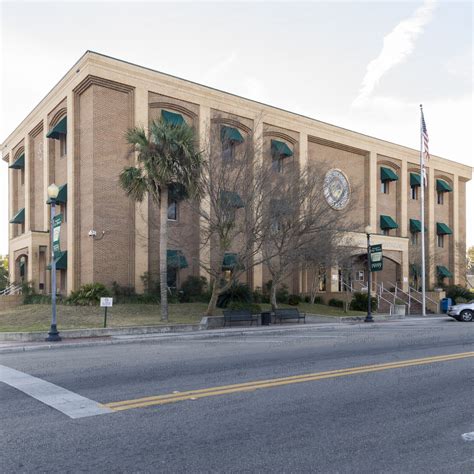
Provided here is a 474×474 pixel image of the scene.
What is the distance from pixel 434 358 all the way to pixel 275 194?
44.0 ft

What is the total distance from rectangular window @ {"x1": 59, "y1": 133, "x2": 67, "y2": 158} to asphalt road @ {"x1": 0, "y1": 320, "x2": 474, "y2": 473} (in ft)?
74.3

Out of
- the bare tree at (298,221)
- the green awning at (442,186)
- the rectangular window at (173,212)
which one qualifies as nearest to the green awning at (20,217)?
the rectangular window at (173,212)

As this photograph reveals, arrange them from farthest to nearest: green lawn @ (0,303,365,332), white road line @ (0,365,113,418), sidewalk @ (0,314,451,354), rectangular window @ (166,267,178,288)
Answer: rectangular window @ (166,267,178,288), green lawn @ (0,303,365,332), sidewalk @ (0,314,451,354), white road line @ (0,365,113,418)

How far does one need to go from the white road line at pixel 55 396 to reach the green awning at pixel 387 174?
3795 centimetres

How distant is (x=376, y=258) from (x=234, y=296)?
8.09m

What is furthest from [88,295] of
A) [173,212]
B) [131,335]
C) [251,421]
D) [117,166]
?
[251,421]

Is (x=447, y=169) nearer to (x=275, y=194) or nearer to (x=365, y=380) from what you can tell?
(x=275, y=194)

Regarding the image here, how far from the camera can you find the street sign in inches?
1083

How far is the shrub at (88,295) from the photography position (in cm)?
2525

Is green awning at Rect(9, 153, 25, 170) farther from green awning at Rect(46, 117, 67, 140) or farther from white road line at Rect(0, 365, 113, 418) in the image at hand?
white road line at Rect(0, 365, 113, 418)

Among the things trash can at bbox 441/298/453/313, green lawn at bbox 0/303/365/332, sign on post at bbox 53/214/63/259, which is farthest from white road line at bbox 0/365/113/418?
trash can at bbox 441/298/453/313

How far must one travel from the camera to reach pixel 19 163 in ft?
123

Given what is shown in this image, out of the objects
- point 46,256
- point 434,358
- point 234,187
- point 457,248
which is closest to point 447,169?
point 457,248

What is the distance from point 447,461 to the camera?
195 inches
